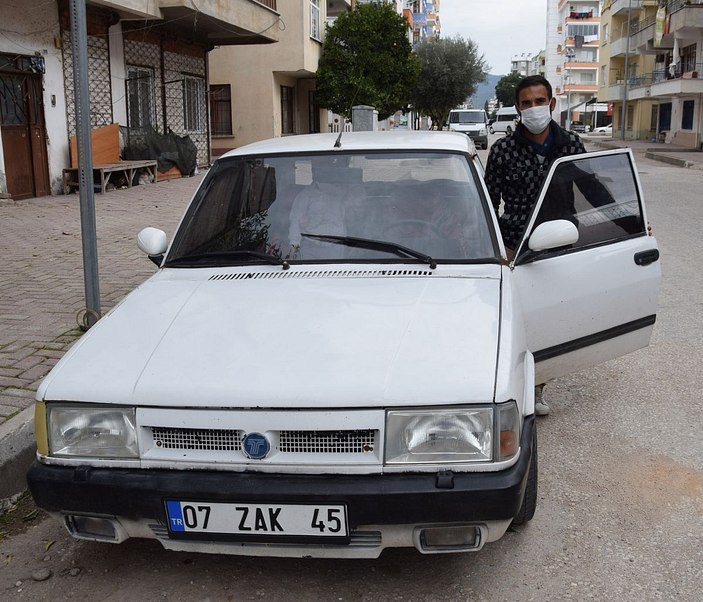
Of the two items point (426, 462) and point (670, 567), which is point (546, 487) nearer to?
point (670, 567)

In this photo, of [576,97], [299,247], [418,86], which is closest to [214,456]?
[299,247]

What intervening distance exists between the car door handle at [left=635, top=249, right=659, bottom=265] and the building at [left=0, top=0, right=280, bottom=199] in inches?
346

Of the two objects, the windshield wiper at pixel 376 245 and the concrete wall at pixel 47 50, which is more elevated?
the concrete wall at pixel 47 50

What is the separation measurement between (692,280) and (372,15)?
82.2 feet

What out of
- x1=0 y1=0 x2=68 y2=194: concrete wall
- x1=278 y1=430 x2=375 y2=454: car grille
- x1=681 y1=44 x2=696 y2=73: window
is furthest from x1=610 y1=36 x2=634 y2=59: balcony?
x1=278 y1=430 x2=375 y2=454: car grille

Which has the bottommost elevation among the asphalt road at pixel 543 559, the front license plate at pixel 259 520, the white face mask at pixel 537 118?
the asphalt road at pixel 543 559

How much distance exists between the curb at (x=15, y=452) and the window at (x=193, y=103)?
19.3 metres

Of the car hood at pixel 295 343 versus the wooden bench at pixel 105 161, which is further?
the wooden bench at pixel 105 161

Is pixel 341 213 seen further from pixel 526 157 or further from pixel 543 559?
pixel 543 559

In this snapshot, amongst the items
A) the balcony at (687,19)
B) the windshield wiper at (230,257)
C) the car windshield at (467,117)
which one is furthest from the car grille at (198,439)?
the car windshield at (467,117)

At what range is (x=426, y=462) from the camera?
259cm

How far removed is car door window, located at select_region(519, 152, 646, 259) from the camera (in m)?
4.18

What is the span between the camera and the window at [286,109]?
31298 millimetres

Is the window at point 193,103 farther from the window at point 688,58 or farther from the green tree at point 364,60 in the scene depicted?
the window at point 688,58
